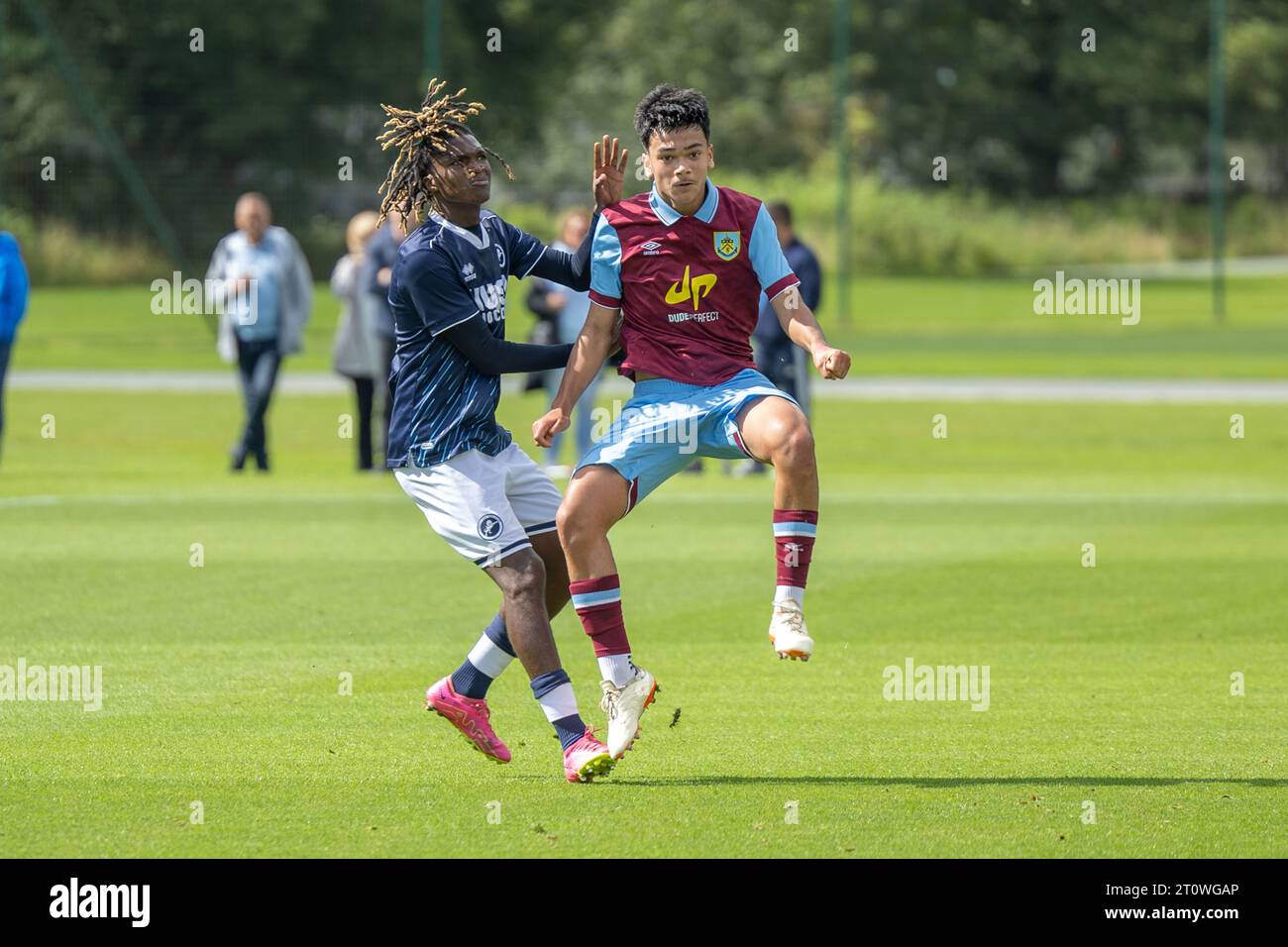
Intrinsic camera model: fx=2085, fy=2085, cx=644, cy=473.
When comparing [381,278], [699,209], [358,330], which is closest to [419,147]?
[699,209]

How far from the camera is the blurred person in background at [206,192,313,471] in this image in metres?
17.4

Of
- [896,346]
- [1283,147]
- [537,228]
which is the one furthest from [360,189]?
[1283,147]

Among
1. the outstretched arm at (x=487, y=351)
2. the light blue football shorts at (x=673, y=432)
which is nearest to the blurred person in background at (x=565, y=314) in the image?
the light blue football shorts at (x=673, y=432)

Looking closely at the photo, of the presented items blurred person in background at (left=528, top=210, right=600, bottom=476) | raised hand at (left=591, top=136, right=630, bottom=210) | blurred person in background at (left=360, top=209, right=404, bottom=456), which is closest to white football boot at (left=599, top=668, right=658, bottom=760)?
raised hand at (left=591, top=136, right=630, bottom=210)

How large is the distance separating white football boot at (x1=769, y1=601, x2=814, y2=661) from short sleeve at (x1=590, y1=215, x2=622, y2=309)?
1.25m

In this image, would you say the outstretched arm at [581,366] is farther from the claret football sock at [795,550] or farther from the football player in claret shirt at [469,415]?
the claret football sock at [795,550]

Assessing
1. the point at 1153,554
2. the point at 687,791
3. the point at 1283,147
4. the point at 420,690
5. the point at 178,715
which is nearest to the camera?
the point at 687,791

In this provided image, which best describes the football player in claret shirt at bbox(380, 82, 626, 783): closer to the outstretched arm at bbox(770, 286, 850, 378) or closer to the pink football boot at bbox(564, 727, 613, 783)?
the pink football boot at bbox(564, 727, 613, 783)

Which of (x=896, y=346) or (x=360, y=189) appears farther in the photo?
(x=896, y=346)

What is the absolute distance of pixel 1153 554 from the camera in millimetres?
13172

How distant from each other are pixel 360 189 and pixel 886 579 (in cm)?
2029

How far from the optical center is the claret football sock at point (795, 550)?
23.3ft
